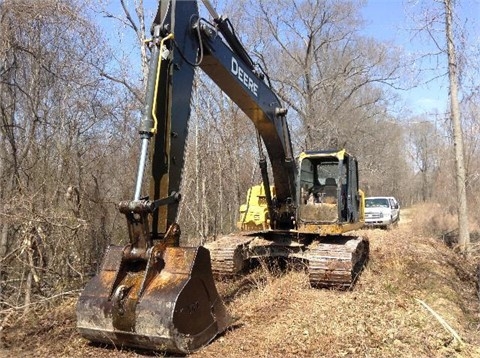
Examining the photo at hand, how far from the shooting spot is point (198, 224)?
579 inches

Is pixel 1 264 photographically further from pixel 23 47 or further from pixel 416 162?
pixel 416 162

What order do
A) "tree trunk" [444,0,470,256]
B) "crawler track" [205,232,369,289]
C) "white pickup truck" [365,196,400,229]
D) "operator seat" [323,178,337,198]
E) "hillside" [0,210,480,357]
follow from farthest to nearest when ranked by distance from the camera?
"white pickup truck" [365,196,400,229]
"tree trunk" [444,0,470,256]
"operator seat" [323,178,337,198]
"crawler track" [205,232,369,289]
"hillside" [0,210,480,357]

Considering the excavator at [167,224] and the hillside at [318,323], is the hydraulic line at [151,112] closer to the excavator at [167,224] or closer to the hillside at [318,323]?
the excavator at [167,224]

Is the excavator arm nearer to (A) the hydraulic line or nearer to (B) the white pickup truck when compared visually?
(A) the hydraulic line

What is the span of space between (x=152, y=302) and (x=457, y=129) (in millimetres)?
12151

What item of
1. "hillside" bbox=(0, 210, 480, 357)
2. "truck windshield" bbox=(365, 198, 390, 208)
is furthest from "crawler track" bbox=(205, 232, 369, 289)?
"truck windshield" bbox=(365, 198, 390, 208)

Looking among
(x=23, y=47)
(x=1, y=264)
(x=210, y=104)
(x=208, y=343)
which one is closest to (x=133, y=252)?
(x=208, y=343)

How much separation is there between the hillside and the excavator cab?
1.07 meters

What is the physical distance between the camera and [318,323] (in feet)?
18.8

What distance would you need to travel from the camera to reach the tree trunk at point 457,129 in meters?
13.9

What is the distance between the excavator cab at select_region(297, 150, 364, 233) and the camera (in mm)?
8996

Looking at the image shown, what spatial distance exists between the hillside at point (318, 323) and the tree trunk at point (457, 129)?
5536 millimetres

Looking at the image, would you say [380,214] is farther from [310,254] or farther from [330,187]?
[310,254]

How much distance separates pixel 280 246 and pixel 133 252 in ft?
15.4
